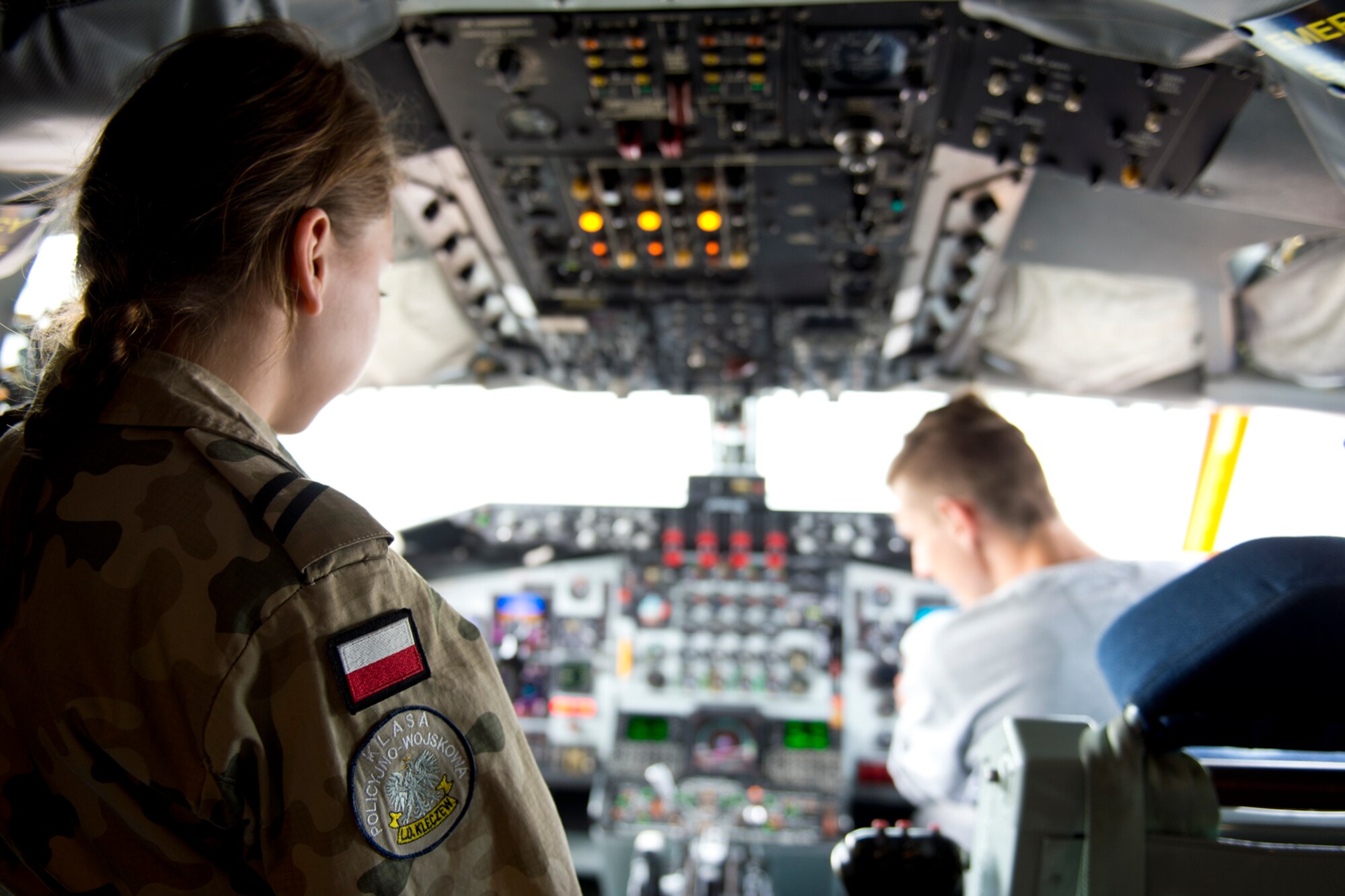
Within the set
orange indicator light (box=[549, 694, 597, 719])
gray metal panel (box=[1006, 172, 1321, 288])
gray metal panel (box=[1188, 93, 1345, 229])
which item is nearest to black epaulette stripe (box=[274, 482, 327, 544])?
→ gray metal panel (box=[1188, 93, 1345, 229])

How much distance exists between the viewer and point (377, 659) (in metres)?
0.76

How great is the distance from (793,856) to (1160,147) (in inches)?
111

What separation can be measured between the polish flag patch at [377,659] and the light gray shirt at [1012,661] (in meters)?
1.31

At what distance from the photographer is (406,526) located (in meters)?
3.63

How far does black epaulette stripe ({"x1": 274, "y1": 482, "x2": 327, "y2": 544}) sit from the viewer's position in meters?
0.75

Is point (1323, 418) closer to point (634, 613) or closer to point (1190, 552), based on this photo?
point (1190, 552)

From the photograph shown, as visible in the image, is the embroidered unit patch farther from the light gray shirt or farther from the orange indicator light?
the orange indicator light

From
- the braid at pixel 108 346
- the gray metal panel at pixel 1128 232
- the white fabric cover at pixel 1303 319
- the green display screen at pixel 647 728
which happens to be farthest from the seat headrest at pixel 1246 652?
the green display screen at pixel 647 728

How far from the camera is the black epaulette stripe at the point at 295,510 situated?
0.75m

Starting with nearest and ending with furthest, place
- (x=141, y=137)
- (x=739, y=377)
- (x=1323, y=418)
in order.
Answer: (x=141, y=137) < (x=1323, y=418) < (x=739, y=377)

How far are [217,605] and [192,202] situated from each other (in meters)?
0.40

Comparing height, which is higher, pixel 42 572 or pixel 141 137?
pixel 141 137

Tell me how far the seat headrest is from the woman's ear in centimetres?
95

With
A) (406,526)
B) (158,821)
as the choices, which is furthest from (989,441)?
(406,526)
